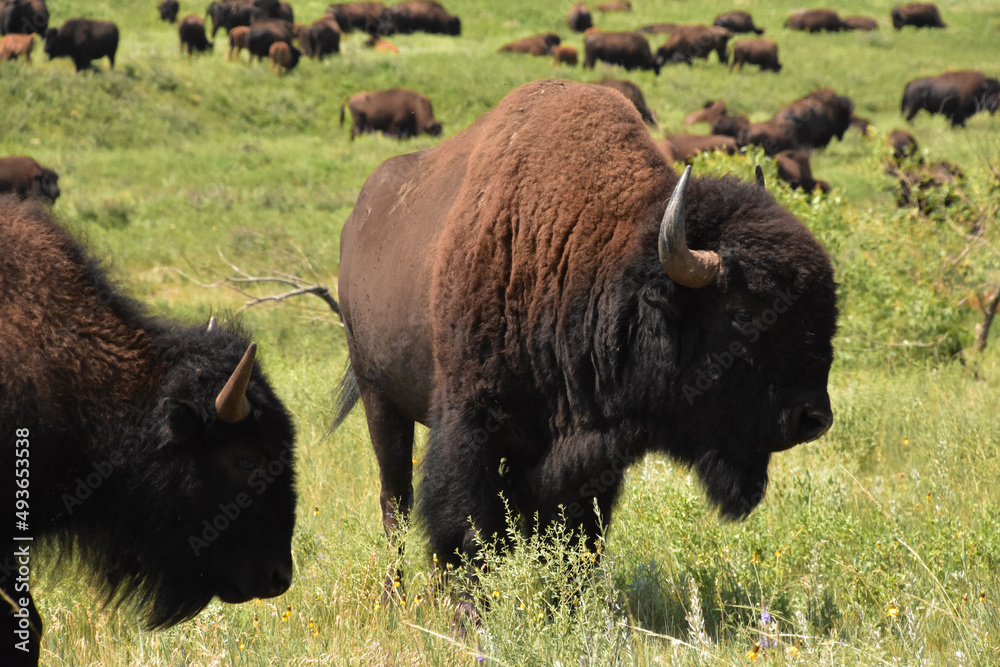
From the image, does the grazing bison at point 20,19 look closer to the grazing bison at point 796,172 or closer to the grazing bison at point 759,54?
the grazing bison at point 796,172

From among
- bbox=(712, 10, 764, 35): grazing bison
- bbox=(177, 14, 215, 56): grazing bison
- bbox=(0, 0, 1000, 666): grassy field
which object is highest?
bbox=(0, 0, 1000, 666): grassy field

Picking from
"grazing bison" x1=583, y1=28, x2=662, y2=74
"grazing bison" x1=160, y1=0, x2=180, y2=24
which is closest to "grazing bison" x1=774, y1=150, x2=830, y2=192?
"grazing bison" x1=583, y1=28, x2=662, y2=74

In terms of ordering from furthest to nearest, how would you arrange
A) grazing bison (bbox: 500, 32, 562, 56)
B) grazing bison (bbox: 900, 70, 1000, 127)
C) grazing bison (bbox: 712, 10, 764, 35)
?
1. grazing bison (bbox: 712, 10, 764, 35)
2. grazing bison (bbox: 500, 32, 562, 56)
3. grazing bison (bbox: 900, 70, 1000, 127)

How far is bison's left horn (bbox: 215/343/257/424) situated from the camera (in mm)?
3080

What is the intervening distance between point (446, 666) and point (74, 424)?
4.93ft

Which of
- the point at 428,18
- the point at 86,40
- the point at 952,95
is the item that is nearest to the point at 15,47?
the point at 86,40

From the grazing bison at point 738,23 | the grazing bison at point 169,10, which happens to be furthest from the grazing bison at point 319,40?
the grazing bison at point 738,23

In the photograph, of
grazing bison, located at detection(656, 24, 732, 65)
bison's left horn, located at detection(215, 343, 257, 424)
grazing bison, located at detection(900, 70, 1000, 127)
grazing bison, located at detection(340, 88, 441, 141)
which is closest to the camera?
bison's left horn, located at detection(215, 343, 257, 424)

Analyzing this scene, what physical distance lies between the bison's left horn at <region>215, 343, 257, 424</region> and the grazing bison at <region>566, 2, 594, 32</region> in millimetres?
48333

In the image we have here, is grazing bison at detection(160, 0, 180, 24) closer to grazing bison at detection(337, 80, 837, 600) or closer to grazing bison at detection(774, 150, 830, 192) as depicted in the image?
grazing bison at detection(774, 150, 830, 192)

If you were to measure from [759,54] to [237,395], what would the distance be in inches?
1620

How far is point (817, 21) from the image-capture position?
49.4m

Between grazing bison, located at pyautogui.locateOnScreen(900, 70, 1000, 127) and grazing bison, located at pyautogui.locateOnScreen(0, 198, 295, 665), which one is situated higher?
grazing bison, located at pyautogui.locateOnScreen(0, 198, 295, 665)

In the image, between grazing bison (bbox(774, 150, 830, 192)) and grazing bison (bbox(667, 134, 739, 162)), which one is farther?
grazing bison (bbox(667, 134, 739, 162))
